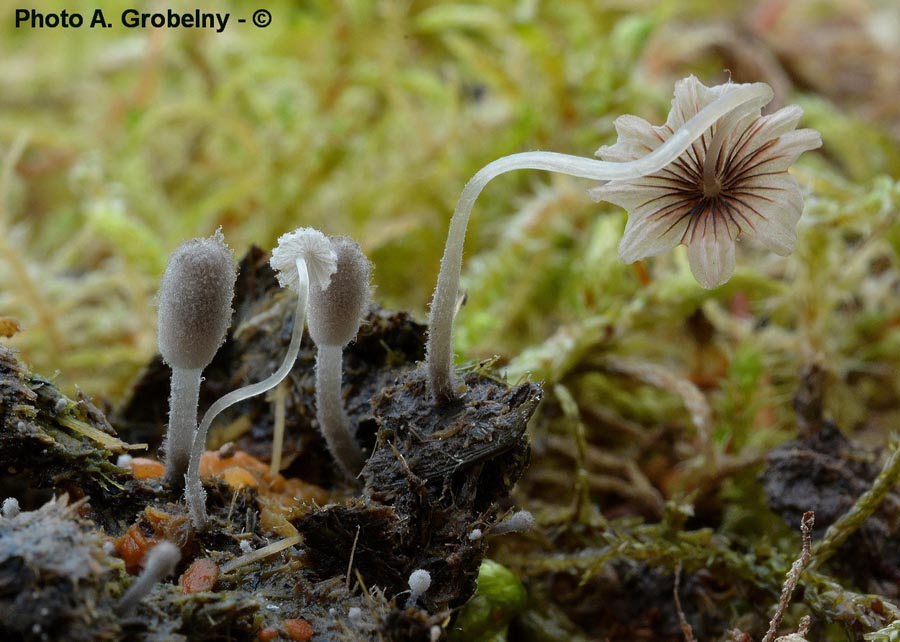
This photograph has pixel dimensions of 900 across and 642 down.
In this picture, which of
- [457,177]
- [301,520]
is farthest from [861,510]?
[457,177]

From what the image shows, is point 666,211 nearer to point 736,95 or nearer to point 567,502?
point 736,95

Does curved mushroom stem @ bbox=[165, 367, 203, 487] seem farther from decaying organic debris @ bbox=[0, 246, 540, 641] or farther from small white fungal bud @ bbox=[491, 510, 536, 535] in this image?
small white fungal bud @ bbox=[491, 510, 536, 535]

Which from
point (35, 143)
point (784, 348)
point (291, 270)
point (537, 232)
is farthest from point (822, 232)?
point (35, 143)

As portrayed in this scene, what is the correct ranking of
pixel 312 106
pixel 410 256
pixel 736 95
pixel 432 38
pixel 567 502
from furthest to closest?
pixel 432 38 → pixel 312 106 → pixel 410 256 → pixel 567 502 → pixel 736 95

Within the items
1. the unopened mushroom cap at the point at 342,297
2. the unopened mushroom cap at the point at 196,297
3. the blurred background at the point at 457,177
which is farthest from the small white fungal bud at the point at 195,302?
the blurred background at the point at 457,177

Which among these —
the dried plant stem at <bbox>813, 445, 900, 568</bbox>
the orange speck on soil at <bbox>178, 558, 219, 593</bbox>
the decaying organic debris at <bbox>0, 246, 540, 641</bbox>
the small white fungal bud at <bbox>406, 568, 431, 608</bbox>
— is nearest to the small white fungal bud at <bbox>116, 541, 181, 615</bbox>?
the decaying organic debris at <bbox>0, 246, 540, 641</bbox>

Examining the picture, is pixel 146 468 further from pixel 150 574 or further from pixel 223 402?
pixel 150 574

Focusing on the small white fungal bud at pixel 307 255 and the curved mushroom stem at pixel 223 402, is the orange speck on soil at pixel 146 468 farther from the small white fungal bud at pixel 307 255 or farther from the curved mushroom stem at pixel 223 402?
the small white fungal bud at pixel 307 255
